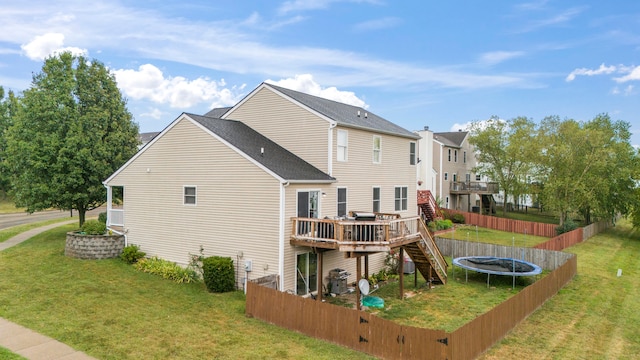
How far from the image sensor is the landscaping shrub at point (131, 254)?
61.7 feet

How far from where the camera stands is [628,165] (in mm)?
39406

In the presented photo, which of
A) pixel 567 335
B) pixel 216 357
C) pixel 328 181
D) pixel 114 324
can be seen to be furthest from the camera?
pixel 328 181

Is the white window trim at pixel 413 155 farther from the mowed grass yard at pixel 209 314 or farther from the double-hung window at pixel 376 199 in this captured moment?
the mowed grass yard at pixel 209 314

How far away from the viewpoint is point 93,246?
62.6ft

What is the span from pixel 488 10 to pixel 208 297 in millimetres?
20939

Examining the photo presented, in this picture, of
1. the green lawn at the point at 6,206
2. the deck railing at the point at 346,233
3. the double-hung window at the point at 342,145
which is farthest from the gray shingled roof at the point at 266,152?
the green lawn at the point at 6,206

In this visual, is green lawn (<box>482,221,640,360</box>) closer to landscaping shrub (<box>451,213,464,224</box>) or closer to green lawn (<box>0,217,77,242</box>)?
landscaping shrub (<box>451,213,464,224</box>)

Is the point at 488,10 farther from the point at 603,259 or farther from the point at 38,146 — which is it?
the point at 38,146

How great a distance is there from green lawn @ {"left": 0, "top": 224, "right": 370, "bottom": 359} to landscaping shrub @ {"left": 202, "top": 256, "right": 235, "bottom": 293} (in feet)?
1.21

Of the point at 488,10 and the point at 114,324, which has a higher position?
the point at 488,10

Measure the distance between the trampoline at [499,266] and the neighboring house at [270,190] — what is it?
3.94 metres

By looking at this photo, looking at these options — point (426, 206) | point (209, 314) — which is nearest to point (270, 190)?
point (209, 314)

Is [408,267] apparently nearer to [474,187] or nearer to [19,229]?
[474,187]

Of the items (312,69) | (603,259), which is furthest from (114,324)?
(603,259)
